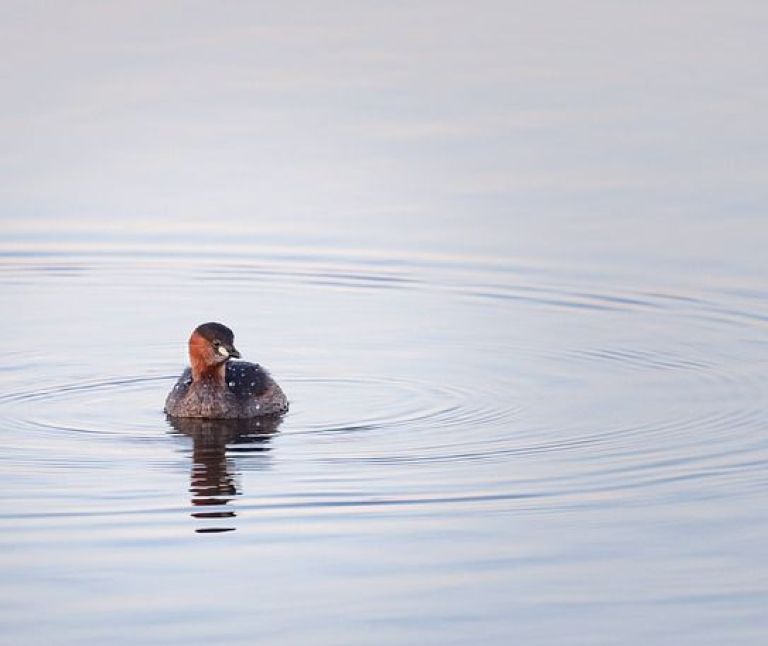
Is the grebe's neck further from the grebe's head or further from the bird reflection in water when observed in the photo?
the bird reflection in water

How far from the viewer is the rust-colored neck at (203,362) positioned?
54.2ft

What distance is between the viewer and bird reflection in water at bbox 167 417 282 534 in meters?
13.4

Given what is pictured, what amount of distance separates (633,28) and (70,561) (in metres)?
22.5

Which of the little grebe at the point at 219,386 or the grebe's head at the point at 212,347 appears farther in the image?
the grebe's head at the point at 212,347

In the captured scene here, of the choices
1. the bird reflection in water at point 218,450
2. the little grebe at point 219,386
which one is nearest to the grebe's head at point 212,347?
the little grebe at point 219,386

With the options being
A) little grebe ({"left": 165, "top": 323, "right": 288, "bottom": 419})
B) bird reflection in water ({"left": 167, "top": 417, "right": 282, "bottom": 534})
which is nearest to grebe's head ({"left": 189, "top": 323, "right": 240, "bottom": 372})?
little grebe ({"left": 165, "top": 323, "right": 288, "bottom": 419})

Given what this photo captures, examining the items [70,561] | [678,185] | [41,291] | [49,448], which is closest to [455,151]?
[678,185]

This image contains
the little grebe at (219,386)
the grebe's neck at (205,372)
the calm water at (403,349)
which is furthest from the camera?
the grebe's neck at (205,372)

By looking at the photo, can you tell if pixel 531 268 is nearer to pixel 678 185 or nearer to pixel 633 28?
pixel 678 185

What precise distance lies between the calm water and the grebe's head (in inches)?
20.1

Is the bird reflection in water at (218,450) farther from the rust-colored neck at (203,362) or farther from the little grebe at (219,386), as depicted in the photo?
the rust-colored neck at (203,362)

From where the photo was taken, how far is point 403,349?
1781 cm

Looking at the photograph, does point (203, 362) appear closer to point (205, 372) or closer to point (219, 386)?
point (205, 372)

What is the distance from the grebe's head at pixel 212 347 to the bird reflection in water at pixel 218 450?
1.62ft
